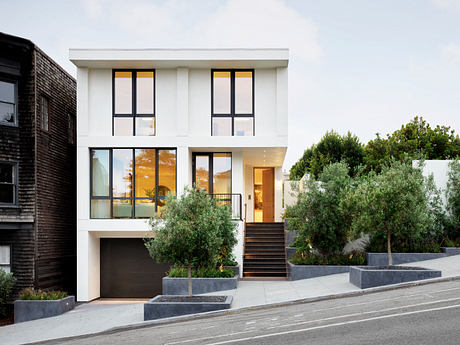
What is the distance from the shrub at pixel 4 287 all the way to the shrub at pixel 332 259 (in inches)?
380

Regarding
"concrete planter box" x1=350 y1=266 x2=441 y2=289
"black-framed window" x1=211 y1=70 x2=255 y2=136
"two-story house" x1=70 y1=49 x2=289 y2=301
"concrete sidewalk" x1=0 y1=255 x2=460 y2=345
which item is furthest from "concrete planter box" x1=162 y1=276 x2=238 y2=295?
"black-framed window" x1=211 y1=70 x2=255 y2=136

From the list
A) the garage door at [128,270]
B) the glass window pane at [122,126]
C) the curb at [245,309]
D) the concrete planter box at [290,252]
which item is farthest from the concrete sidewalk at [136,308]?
the glass window pane at [122,126]

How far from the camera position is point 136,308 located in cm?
1348

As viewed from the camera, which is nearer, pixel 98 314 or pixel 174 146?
pixel 98 314

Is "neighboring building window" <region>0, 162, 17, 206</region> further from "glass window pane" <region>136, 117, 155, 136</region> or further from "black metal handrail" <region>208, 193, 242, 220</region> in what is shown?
"black metal handrail" <region>208, 193, 242, 220</region>

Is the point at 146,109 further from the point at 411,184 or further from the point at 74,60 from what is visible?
the point at 411,184

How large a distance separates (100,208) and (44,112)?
13.7 ft

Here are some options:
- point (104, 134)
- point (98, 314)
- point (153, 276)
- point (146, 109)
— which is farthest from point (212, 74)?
point (98, 314)

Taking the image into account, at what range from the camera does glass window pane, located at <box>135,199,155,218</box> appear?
673 inches

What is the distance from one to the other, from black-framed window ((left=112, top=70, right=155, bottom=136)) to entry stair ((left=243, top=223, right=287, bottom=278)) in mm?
6292

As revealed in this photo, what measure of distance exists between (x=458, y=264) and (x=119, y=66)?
14.2 meters

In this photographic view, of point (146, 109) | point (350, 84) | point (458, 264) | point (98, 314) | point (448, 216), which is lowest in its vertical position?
point (98, 314)

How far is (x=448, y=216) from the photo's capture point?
Result: 16.8 metres

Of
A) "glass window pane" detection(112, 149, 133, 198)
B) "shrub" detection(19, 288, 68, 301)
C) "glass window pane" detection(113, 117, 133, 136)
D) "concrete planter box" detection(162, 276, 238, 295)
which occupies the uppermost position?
"glass window pane" detection(113, 117, 133, 136)
